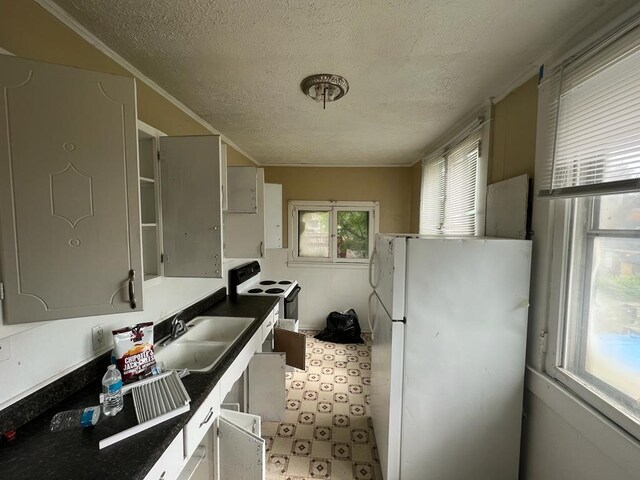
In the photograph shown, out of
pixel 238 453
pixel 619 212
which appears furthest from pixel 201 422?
pixel 619 212

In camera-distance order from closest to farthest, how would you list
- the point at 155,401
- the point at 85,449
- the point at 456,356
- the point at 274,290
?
1. the point at 85,449
2. the point at 155,401
3. the point at 456,356
4. the point at 274,290

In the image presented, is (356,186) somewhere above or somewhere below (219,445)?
above

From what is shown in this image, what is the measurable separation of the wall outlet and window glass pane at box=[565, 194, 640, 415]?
2226mm

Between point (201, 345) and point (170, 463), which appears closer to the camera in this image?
point (170, 463)

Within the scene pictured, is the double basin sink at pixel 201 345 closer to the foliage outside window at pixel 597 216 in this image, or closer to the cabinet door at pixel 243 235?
the cabinet door at pixel 243 235

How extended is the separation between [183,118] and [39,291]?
5.06 feet

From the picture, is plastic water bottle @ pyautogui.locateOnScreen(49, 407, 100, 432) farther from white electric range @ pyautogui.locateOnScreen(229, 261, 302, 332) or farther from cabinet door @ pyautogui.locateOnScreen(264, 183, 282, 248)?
cabinet door @ pyautogui.locateOnScreen(264, 183, 282, 248)

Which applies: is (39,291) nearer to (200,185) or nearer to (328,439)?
(200,185)

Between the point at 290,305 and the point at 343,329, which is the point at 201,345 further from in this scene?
the point at 343,329

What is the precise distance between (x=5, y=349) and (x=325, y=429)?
2.01 metres

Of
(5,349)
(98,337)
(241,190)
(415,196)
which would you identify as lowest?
(98,337)

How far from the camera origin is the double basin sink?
1624 millimetres

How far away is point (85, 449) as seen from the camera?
0.86m

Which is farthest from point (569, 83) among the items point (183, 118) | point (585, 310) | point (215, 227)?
point (183, 118)
